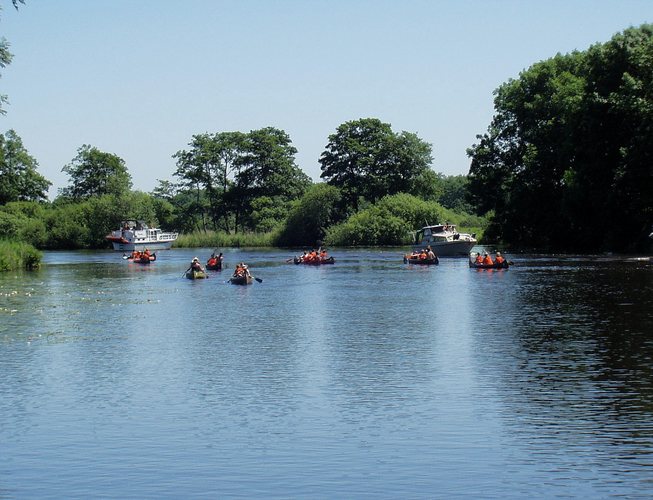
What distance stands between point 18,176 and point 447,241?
93.2 meters

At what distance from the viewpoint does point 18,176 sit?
17025cm

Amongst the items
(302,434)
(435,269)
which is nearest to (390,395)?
(302,434)

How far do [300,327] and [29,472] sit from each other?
22.0 m

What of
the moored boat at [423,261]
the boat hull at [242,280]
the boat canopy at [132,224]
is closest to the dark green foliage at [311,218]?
the boat canopy at [132,224]

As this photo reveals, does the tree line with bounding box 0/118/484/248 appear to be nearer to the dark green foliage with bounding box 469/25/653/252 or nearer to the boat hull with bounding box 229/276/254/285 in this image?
the dark green foliage with bounding box 469/25/653/252

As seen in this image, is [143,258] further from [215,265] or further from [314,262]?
[215,265]

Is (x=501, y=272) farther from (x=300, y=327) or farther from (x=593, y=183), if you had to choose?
(x=300, y=327)

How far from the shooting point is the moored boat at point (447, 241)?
340 ft

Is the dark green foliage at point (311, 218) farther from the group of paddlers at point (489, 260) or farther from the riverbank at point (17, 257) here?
the group of paddlers at point (489, 260)

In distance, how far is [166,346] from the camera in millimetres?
33000

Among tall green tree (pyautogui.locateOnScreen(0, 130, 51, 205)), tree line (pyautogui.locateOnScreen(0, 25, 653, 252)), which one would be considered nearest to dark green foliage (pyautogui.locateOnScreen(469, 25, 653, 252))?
tree line (pyautogui.locateOnScreen(0, 25, 653, 252))

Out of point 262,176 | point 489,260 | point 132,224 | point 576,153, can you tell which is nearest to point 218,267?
point 489,260

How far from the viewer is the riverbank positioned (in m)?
78.3

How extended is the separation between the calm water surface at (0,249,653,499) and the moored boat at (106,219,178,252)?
95040 mm
